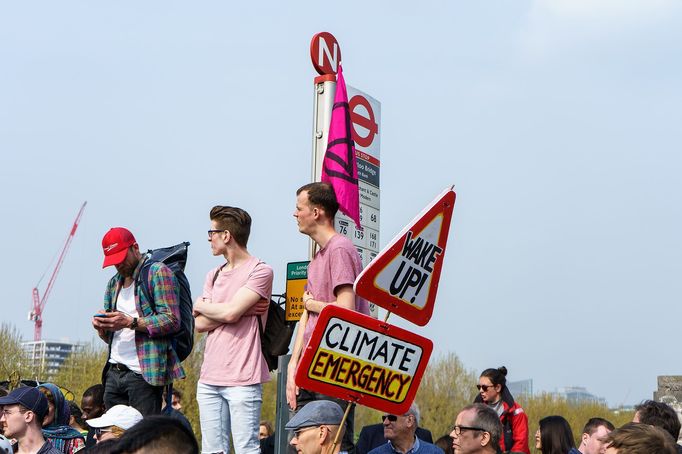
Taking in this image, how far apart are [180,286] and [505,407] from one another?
14.9ft

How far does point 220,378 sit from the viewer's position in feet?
25.9

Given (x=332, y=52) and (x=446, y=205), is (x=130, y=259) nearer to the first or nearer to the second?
(x=446, y=205)

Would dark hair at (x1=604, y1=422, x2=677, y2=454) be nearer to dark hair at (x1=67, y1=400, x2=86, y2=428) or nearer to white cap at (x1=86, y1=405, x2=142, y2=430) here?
white cap at (x1=86, y1=405, x2=142, y2=430)

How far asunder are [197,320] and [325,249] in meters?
1.48

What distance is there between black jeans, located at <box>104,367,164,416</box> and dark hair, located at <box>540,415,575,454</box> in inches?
150

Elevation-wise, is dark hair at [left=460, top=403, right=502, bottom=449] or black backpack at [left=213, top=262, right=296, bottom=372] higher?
black backpack at [left=213, top=262, right=296, bottom=372]

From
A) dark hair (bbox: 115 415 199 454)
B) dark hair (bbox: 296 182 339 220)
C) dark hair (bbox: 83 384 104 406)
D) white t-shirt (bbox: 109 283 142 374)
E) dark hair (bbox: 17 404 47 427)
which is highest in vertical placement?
dark hair (bbox: 296 182 339 220)

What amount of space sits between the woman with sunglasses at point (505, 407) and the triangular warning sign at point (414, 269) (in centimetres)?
480

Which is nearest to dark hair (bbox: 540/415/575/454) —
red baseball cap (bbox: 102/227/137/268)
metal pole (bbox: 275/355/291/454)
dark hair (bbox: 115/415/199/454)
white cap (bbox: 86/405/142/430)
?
metal pole (bbox: 275/355/291/454)

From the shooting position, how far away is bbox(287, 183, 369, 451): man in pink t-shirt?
6.99 m

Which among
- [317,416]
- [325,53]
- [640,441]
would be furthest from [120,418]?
[325,53]

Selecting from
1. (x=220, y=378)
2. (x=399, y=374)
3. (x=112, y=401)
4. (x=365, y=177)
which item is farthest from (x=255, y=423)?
(x=365, y=177)

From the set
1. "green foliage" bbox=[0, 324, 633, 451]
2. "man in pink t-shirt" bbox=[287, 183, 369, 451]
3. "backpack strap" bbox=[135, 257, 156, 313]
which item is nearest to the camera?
"man in pink t-shirt" bbox=[287, 183, 369, 451]

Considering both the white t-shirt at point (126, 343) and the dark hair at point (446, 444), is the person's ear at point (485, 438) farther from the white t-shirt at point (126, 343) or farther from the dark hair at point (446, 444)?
the dark hair at point (446, 444)
